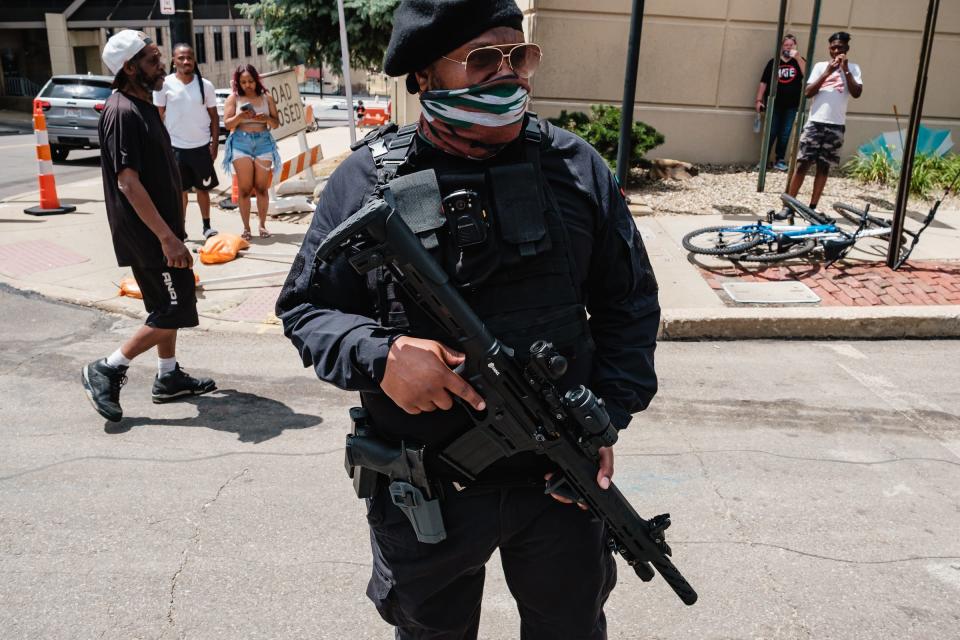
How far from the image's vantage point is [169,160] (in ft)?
14.6

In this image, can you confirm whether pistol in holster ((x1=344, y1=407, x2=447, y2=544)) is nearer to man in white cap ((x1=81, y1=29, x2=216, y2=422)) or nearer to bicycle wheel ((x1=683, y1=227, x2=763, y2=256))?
man in white cap ((x1=81, y1=29, x2=216, y2=422))

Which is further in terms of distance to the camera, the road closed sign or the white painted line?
the road closed sign

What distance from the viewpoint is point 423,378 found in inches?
70.1

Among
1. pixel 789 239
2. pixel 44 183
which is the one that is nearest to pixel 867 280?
pixel 789 239

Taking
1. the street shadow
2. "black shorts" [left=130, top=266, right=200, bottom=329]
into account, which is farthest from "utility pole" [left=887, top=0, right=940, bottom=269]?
"black shorts" [left=130, top=266, right=200, bottom=329]

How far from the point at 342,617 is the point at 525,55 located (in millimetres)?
2034

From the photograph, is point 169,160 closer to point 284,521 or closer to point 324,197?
point 284,521

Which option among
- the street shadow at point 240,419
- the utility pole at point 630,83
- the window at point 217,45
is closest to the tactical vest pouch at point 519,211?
the street shadow at point 240,419

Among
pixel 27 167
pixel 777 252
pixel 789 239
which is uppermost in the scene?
pixel 789 239

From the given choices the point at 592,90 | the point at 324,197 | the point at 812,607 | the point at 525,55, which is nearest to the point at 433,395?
the point at 324,197

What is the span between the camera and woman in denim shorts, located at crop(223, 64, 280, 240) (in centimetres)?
796

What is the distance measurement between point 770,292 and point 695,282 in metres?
0.58

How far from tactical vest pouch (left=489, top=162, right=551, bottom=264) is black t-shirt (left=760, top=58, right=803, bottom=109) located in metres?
9.81

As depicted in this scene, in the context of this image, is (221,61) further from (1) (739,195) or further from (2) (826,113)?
(2) (826,113)
